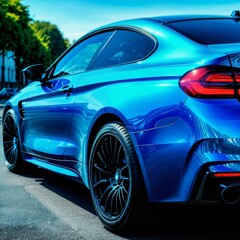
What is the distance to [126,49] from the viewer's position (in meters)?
4.23

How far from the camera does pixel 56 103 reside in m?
4.87

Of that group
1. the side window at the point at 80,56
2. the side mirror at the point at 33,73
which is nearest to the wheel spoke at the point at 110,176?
the side window at the point at 80,56

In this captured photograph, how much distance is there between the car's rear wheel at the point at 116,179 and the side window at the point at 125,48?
0.58 meters

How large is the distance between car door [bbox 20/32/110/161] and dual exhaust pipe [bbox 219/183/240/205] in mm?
1781

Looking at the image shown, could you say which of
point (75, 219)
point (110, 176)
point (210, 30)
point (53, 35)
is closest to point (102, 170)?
point (110, 176)

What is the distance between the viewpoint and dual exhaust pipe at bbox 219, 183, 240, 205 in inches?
120

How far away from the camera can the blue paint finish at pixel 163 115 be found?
10.2ft

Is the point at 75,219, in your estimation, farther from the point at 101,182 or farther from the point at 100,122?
the point at 100,122

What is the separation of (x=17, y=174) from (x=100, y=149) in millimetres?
2637

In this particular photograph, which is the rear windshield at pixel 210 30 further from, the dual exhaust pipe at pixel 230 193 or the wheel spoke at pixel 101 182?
the wheel spoke at pixel 101 182

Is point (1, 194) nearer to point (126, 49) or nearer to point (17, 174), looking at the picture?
point (17, 174)

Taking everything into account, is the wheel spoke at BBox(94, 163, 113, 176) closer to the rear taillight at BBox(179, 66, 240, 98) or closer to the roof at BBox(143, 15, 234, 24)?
the rear taillight at BBox(179, 66, 240, 98)

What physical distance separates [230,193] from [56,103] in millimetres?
2227

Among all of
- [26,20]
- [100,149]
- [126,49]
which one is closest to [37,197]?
[100,149]
